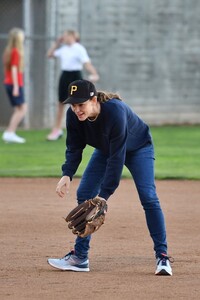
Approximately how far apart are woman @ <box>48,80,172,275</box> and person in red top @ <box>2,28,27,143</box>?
996 cm

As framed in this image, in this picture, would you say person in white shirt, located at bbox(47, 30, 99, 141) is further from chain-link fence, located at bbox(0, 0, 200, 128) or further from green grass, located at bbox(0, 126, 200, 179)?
chain-link fence, located at bbox(0, 0, 200, 128)

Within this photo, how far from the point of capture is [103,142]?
7.46m

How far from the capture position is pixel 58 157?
1570 centimetres

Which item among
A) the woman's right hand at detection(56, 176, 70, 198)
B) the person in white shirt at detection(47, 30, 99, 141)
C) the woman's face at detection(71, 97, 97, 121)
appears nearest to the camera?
the woman's face at detection(71, 97, 97, 121)

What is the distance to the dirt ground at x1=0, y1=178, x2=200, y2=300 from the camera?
7043 mm

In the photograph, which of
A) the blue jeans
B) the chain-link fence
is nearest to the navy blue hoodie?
the blue jeans

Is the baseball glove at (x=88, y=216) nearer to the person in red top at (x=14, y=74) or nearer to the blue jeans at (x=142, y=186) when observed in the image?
the blue jeans at (x=142, y=186)

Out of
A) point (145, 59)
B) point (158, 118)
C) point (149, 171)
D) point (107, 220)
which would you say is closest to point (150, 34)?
point (145, 59)

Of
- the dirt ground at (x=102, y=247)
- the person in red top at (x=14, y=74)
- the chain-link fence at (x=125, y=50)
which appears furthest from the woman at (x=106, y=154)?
the chain-link fence at (x=125, y=50)

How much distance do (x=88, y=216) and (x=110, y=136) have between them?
636 mm

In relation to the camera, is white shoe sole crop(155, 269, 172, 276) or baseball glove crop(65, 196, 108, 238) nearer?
baseball glove crop(65, 196, 108, 238)

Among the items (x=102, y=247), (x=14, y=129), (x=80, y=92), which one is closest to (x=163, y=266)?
(x=102, y=247)

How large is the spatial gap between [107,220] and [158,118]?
1292 cm

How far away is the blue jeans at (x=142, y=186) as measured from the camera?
300 inches
